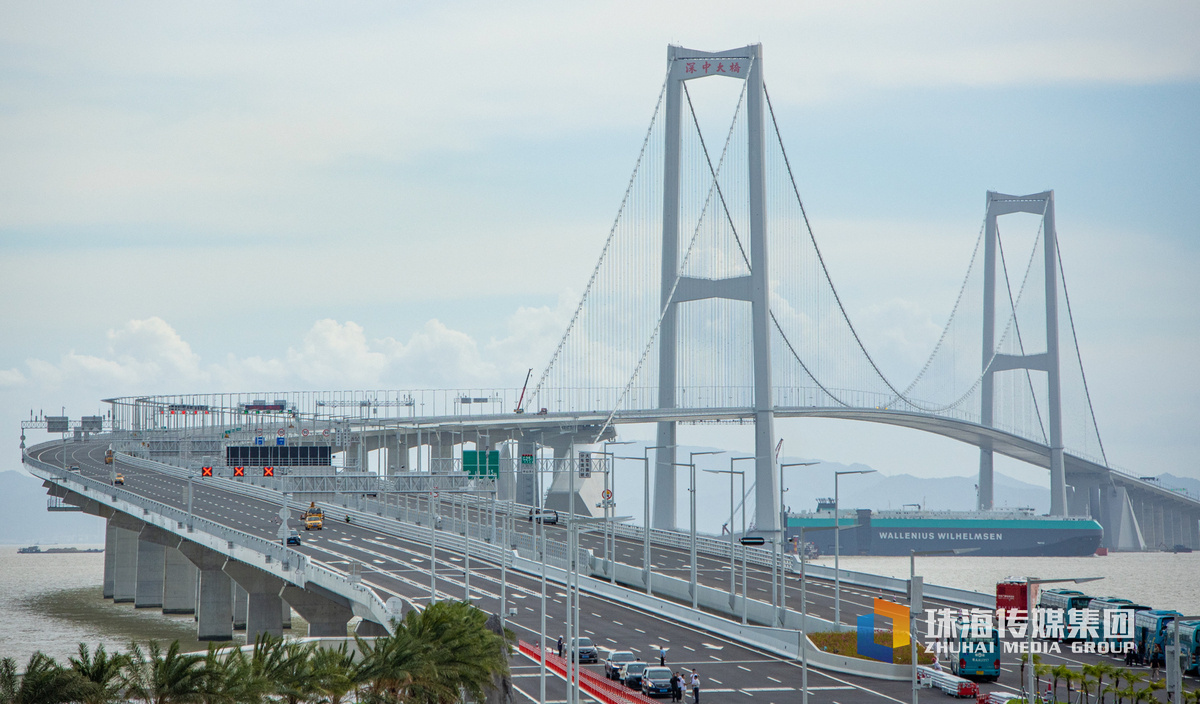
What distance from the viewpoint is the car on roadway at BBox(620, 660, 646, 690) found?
44344 mm

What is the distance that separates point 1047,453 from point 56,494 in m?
107

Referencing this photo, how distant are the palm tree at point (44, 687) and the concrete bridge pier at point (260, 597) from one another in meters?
50.1

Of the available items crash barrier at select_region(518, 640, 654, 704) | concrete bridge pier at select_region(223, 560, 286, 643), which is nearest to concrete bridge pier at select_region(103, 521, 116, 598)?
concrete bridge pier at select_region(223, 560, 286, 643)

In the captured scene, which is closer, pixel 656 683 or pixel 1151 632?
pixel 656 683

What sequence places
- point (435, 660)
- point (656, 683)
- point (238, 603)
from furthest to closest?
point (238, 603)
point (656, 683)
point (435, 660)

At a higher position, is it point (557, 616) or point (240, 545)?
point (240, 545)

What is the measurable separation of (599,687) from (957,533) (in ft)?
462

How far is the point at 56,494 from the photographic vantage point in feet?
373

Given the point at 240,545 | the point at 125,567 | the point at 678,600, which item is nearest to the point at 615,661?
the point at 678,600

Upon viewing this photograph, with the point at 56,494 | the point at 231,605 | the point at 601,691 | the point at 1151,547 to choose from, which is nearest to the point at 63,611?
the point at 56,494

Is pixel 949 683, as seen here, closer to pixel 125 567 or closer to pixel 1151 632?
pixel 1151 632

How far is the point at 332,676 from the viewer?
107 feet

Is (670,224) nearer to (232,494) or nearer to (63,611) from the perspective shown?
(232,494)

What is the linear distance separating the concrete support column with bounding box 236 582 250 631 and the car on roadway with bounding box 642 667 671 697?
51093 millimetres
